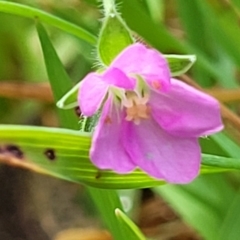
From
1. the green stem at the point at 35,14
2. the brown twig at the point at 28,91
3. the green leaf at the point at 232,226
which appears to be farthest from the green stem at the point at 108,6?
the brown twig at the point at 28,91

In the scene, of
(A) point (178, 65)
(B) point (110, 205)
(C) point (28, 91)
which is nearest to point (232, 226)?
(B) point (110, 205)

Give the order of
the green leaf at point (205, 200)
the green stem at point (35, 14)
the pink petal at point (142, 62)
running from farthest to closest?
the green leaf at point (205, 200) < the green stem at point (35, 14) < the pink petal at point (142, 62)

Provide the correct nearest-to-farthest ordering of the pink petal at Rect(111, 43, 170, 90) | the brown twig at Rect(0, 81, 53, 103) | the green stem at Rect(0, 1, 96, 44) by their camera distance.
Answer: the pink petal at Rect(111, 43, 170, 90) < the green stem at Rect(0, 1, 96, 44) < the brown twig at Rect(0, 81, 53, 103)

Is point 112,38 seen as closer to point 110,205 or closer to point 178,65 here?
point 178,65

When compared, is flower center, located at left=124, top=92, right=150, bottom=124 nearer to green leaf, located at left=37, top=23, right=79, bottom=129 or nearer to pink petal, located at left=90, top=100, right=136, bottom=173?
pink petal, located at left=90, top=100, right=136, bottom=173

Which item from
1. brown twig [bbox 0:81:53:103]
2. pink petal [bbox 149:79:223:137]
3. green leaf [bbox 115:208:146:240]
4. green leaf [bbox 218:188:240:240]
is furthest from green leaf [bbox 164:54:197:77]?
brown twig [bbox 0:81:53:103]

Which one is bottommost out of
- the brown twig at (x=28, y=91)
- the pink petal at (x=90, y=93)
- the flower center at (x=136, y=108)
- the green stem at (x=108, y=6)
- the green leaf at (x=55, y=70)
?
the brown twig at (x=28, y=91)

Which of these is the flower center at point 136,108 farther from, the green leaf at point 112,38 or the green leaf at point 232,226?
the green leaf at point 232,226

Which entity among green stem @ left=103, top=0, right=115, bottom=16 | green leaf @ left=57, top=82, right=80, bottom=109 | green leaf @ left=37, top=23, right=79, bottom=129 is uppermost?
green stem @ left=103, top=0, right=115, bottom=16
